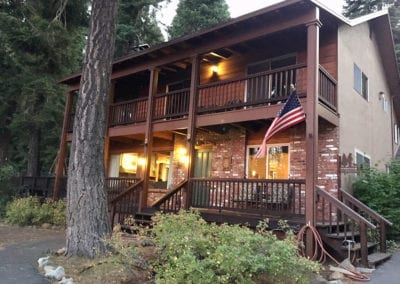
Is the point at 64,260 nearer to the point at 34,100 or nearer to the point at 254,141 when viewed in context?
the point at 254,141

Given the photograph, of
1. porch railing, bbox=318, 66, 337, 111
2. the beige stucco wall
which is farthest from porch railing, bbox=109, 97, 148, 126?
the beige stucco wall

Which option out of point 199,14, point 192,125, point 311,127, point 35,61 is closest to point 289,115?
point 311,127

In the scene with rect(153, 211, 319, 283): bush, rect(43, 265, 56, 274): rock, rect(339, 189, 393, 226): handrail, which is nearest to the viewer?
rect(153, 211, 319, 283): bush

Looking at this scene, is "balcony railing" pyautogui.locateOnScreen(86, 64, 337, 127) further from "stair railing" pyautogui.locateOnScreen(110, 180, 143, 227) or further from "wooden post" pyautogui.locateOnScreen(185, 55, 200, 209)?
"stair railing" pyautogui.locateOnScreen(110, 180, 143, 227)

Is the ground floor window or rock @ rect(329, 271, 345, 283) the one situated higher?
the ground floor window

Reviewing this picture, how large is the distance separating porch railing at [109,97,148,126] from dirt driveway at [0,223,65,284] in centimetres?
444

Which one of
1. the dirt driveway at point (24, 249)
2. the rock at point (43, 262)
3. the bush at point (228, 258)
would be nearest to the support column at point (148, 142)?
the dirt driveway at point (24, 249)

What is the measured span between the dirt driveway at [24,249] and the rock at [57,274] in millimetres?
109

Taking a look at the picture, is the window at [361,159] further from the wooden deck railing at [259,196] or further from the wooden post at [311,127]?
the wooden post at [311,127]

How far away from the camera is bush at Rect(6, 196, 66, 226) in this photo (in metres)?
13.2

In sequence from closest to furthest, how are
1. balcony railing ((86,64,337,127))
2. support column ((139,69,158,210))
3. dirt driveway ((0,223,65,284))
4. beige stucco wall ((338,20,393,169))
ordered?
dirt driveway ((0,223,65,284))
balcony railing ((86,64,337,127))
beige stucco wall ((338,20,393,169))
support column ((139,69,158,210))

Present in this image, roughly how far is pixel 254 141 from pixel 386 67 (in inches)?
339

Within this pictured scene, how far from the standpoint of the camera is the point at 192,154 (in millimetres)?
10734

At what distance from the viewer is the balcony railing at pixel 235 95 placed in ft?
31.0
